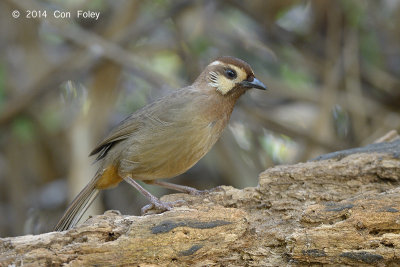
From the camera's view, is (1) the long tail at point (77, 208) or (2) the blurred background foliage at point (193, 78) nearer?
(1) the long tail at point (77, 208)

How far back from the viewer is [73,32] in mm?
6691

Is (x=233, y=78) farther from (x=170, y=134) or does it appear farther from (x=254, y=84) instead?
(x=170, y=134)

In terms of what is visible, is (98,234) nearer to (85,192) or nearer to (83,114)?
(85,192)

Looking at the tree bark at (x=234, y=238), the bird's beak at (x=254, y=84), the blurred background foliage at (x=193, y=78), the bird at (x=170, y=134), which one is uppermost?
the blurred background foliage at (x=193, y=78)

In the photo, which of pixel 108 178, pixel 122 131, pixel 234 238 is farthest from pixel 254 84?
pixel 234 238

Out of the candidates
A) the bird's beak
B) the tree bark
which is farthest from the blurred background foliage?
the tree bark

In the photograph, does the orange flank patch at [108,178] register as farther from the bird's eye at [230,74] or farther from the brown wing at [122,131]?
the bird's eye at [230,74]

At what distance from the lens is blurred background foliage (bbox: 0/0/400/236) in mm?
7074

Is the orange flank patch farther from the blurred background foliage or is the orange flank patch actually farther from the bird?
the blurred background foliage

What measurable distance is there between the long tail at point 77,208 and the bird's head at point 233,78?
4.32ft

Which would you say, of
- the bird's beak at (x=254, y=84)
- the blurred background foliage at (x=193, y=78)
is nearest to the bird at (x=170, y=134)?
the bird's beak at (x=254, y=84)

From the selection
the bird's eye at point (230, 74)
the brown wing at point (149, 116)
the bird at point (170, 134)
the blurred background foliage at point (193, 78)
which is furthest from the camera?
the blurred background foliage at point (193, 78)

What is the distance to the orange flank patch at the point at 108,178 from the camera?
467 centimetres

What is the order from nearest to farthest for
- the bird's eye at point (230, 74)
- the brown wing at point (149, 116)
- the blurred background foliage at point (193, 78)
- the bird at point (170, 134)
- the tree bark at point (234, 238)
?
the tree bark at point (234, 238) < the bird at point (170, 134) < the brown wing at point (149, 116) < the bird's eye at point (230, 74) < the blurred background foliage at point (193, 78)
